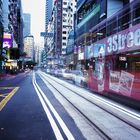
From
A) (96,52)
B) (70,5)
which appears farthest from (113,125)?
(70,5)

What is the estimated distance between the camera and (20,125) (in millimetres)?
12016

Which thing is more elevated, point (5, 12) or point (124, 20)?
point (5, 12)

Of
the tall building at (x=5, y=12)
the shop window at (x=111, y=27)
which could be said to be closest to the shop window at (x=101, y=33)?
the shop window at (x=111, y=27)

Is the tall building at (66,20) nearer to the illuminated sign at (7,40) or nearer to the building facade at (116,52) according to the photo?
the illuminated sign at (7,40)

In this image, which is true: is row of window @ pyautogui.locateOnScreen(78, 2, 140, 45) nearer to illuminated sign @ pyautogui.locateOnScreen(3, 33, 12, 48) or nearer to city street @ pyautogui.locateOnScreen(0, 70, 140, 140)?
city street @ pyautogui.locateOnScreen(0, 70, 140, 140)

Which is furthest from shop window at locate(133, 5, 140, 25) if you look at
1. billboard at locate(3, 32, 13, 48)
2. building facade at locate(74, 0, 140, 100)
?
billboard at locate(3, 32, 13, 48)

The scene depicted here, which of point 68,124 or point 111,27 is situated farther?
point 111,27

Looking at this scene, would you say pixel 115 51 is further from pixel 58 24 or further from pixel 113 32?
pixel 58 24

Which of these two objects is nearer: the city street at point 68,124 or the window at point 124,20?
the city street at point 68,124

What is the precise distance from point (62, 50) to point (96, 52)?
479 feet

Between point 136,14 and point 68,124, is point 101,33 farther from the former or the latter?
point 68,124

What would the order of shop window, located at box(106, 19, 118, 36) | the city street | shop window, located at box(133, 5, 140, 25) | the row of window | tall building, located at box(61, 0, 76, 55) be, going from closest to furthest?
the city street < shop window, located at box(133, 5, 140, 25) < the row of window < shop window, located at box(106, 19, 118, 36) < tall building, located at box(61, 0, 76, 55)

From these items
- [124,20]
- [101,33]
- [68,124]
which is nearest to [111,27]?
[124,20]

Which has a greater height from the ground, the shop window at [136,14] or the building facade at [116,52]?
the shop window at [136,14]
